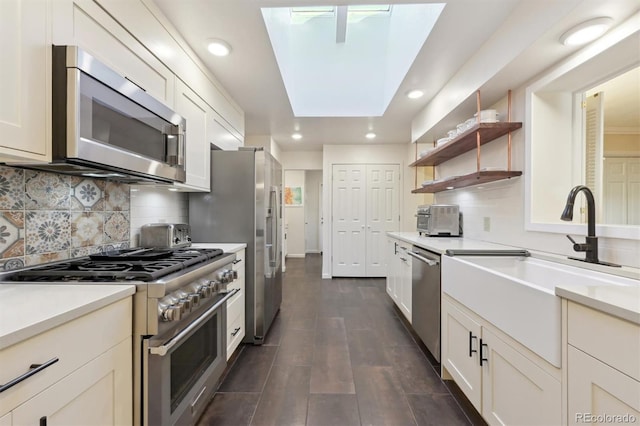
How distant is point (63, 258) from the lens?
1382 mm

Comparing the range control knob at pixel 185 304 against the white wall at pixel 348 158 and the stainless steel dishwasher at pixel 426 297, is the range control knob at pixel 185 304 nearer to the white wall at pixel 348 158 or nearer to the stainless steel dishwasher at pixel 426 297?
the stainless steel dishwasher at pixel 426 297

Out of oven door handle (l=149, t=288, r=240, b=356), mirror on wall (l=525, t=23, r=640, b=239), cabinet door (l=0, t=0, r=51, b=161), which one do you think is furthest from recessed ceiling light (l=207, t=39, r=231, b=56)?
mirror on wall (l=525, t=23, r=640, b=239)

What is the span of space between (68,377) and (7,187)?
877 mm

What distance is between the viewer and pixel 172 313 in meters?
1.14

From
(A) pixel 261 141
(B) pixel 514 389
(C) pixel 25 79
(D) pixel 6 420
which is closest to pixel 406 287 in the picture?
(B) pixel 514 389

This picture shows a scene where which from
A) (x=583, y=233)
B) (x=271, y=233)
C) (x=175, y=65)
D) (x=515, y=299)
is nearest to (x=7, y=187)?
(x=175, y=65)

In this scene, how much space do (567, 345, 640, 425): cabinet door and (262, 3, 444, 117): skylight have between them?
1.92 m

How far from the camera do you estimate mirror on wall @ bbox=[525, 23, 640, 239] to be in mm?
1511

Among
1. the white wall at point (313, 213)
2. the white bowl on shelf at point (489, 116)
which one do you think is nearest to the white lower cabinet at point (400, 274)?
the white bowl on shelf at point (489, 116)

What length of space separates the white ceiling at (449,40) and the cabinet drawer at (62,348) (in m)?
1.68

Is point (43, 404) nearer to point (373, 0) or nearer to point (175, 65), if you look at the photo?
point (175, 65)

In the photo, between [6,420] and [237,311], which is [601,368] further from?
[237,311]

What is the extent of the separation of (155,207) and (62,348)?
1.52m

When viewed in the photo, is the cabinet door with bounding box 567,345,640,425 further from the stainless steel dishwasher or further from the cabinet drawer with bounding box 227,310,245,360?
the cabinet drawer with bounding box 227,310,245,360
